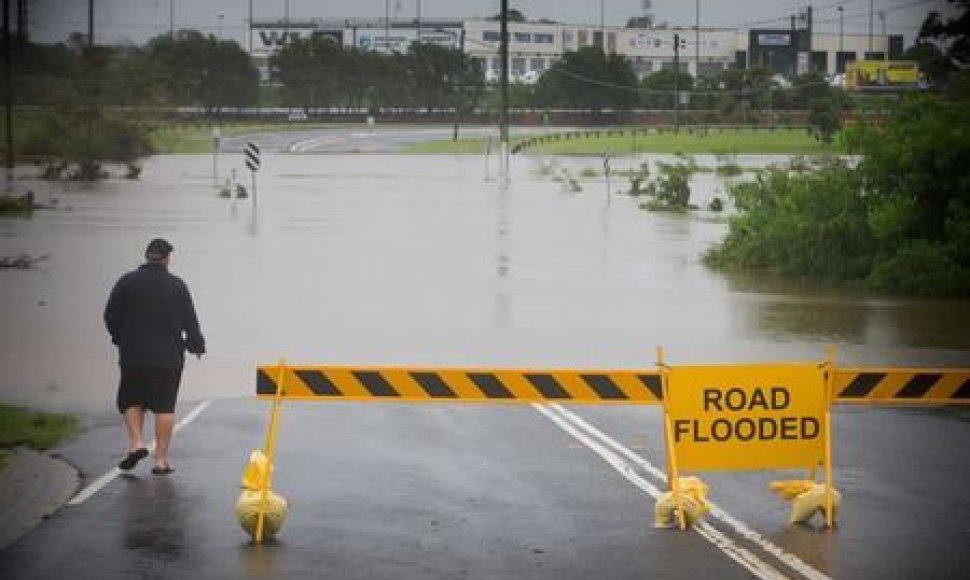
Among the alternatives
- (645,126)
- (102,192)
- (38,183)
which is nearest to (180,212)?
(102,192)

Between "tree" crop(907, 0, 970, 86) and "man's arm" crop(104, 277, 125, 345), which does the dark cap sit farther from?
"tree" crop(907, 0, 970, 86)

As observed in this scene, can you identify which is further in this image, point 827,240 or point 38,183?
point 38,183

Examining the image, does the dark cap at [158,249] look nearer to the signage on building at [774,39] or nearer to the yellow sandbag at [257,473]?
the yellow sandbag at [257,473]

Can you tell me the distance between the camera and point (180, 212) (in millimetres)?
41938

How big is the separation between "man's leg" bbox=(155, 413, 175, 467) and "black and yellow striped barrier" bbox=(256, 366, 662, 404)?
1549mm

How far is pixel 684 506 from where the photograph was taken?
9.34 meters

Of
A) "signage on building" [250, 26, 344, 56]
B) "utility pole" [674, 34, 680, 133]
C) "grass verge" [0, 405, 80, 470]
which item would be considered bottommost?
"grass verge" [0, 405, 80, 470]

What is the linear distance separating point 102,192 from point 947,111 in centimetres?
3282

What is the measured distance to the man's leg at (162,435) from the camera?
1089 centimetres

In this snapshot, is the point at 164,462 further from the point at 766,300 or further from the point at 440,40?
the point at 440,40

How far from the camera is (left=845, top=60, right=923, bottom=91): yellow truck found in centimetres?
3620

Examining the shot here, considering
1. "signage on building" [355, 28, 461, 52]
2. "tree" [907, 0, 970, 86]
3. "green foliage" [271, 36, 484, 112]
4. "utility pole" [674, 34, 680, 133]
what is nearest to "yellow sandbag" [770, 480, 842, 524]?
"tree" [907, 0, 970, 86]

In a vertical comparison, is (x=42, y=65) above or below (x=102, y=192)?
above

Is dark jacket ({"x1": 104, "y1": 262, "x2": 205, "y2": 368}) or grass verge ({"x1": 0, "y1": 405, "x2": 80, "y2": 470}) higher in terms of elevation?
dark jacket ({"x1": 104, "y1": 262, "x2": 205, "y2": 368})
